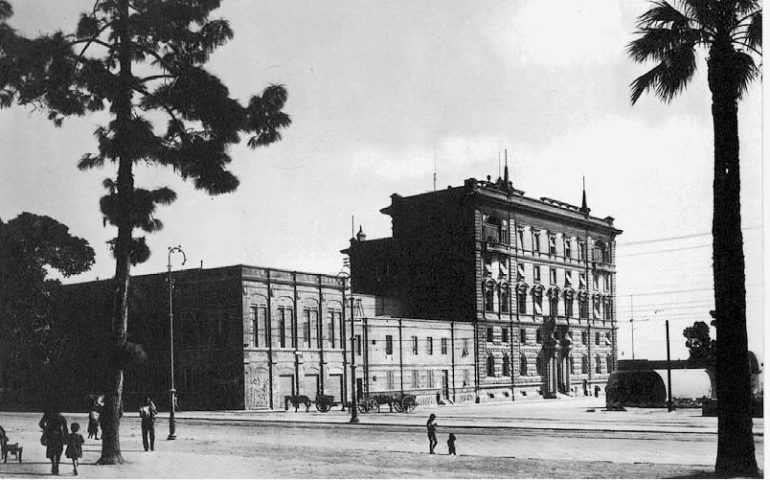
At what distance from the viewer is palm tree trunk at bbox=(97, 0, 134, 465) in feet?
64.6

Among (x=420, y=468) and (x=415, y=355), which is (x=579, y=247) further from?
(x=420, y=468)

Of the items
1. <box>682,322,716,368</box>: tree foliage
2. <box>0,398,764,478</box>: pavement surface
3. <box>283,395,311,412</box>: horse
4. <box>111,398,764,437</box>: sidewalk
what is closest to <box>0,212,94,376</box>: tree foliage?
<box>0,398,764,478</box>: pavement surface

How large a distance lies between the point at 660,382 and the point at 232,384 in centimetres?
2567

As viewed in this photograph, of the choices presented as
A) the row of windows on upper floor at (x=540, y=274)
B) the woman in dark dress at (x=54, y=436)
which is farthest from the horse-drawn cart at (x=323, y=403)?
the woman in dark dress at (x=54, y=436)

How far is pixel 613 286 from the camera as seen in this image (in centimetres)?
7800

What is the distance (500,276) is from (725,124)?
49.3m

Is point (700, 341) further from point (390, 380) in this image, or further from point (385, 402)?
point (390, 380)

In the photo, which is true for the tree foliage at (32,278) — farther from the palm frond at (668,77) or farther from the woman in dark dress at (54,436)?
the palm frond at (668,77)

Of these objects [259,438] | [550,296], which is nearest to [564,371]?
[550,296]

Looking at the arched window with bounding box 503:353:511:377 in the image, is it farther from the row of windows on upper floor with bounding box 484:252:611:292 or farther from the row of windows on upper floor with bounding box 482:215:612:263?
the row of windows on upper floor with bounding box 482:215:612:263

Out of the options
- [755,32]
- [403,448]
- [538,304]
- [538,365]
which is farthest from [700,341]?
[538,304]

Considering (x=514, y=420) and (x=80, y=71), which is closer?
(x=80, y=71)

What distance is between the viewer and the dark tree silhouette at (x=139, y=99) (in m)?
19.1

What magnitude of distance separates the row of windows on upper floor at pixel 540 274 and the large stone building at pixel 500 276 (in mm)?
83
